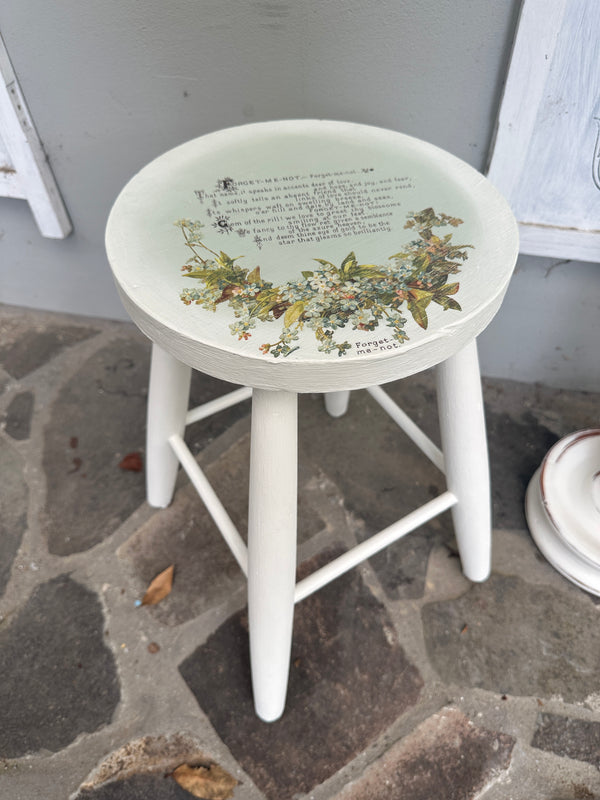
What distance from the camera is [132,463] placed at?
118 cm

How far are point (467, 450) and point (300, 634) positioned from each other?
0.42 meters

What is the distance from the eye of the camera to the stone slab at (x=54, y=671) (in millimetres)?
876

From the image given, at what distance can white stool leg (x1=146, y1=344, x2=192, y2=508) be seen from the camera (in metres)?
0.87

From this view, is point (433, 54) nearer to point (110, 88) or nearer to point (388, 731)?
point (110, 88)

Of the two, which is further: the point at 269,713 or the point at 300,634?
the point at 300,634

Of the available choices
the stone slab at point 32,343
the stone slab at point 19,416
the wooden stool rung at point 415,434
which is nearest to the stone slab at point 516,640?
the wooden stool rung at point 415,434

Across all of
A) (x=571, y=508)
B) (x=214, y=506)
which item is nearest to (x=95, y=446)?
(x=214, y=506)

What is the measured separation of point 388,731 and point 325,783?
115 mm

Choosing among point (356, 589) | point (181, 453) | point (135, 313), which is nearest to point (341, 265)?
point (135, 313)

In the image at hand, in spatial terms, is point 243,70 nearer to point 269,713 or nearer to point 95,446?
point 95,446

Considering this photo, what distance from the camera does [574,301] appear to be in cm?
114

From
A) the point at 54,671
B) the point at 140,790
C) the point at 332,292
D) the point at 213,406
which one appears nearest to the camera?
the point at 332,292

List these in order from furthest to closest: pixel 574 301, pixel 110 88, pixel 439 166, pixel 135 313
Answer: pixel 574 301
pixel 110 88
pixel 439 166
pixel 135 313

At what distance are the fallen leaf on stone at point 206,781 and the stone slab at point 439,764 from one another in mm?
156
